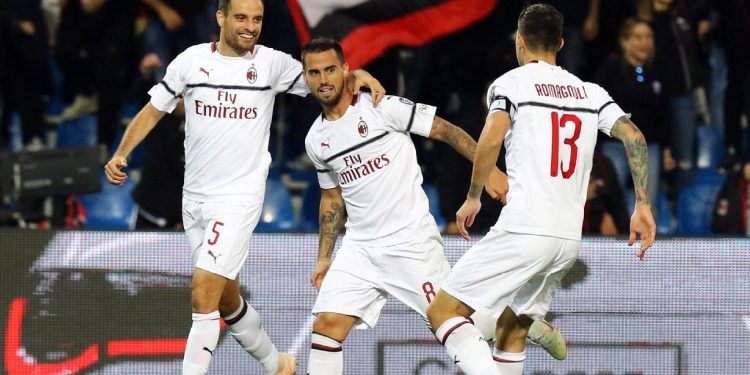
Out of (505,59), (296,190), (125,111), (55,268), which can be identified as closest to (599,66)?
(505,59)

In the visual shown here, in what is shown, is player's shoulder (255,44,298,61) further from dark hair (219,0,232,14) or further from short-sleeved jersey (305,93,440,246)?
short-sleeved jersey (305,93,440,246)

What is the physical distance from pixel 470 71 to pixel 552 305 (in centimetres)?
262

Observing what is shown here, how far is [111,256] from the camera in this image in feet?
28.0

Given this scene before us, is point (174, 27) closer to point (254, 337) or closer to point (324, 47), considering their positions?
point (254, 337)

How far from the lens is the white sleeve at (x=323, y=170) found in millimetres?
7477

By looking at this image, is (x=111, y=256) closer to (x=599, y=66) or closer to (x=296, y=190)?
(x=296, y=190)

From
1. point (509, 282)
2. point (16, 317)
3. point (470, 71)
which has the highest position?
point (470, 71)

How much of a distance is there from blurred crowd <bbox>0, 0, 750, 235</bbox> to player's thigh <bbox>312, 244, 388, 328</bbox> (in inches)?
108

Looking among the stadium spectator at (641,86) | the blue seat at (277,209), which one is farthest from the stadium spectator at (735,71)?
the blue seat at (277,209)

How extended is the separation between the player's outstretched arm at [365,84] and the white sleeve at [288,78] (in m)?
0.34

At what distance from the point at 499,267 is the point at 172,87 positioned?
6.71ft

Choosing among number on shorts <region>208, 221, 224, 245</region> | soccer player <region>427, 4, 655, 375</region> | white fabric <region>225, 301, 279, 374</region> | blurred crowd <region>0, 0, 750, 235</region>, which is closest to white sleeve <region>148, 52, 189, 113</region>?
number on shorts <region>208, 221, 224, 245</region>

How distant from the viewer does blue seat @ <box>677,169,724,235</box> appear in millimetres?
10219

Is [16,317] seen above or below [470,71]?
below
